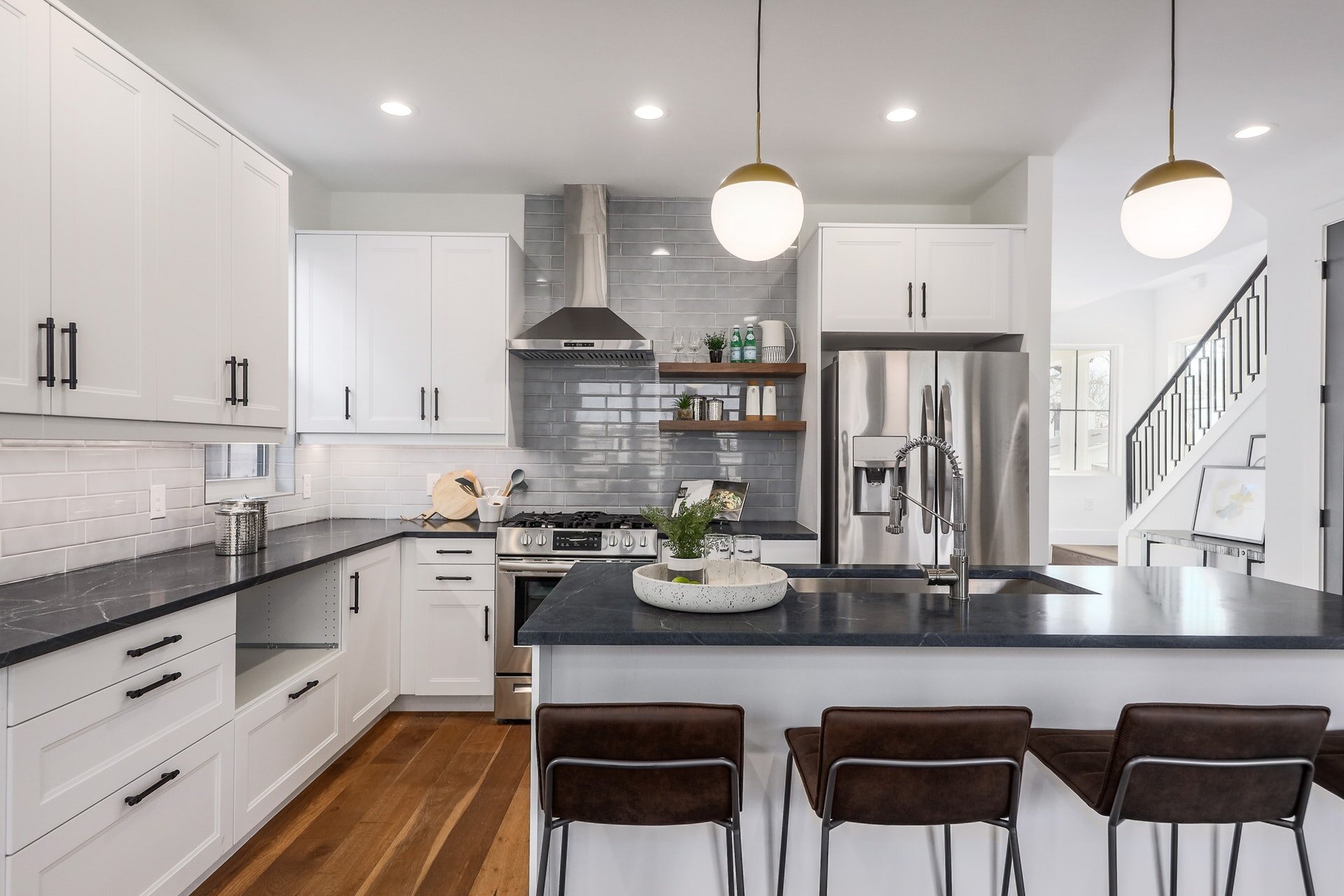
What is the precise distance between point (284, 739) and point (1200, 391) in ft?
25.1

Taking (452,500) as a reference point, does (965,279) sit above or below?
above

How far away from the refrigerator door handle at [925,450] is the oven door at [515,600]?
1725 mm

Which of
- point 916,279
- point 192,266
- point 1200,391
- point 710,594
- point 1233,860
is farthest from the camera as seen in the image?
point 1200,391

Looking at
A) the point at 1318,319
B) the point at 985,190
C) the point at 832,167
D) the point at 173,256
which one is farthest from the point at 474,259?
the point at 1318,319

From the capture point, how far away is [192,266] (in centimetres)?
235

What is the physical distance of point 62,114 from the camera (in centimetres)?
184

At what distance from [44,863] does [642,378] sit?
125 inches

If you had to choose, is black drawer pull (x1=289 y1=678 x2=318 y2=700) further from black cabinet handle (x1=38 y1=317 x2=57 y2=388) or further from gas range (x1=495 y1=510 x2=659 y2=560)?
black cabinet handle (x1=38 y1=317 x2=57 y2=388)

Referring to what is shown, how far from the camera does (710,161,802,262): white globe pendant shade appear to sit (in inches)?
74.0

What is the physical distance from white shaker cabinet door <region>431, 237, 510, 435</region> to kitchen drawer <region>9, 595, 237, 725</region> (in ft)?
5.71

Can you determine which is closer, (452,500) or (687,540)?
(687,540)

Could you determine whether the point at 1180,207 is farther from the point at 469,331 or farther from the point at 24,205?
the point at 469,331

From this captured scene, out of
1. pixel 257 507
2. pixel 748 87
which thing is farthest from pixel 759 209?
pixel 257 507

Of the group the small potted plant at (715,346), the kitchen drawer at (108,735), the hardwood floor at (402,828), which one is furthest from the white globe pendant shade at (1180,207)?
the kitchen drawer at (108,735)
